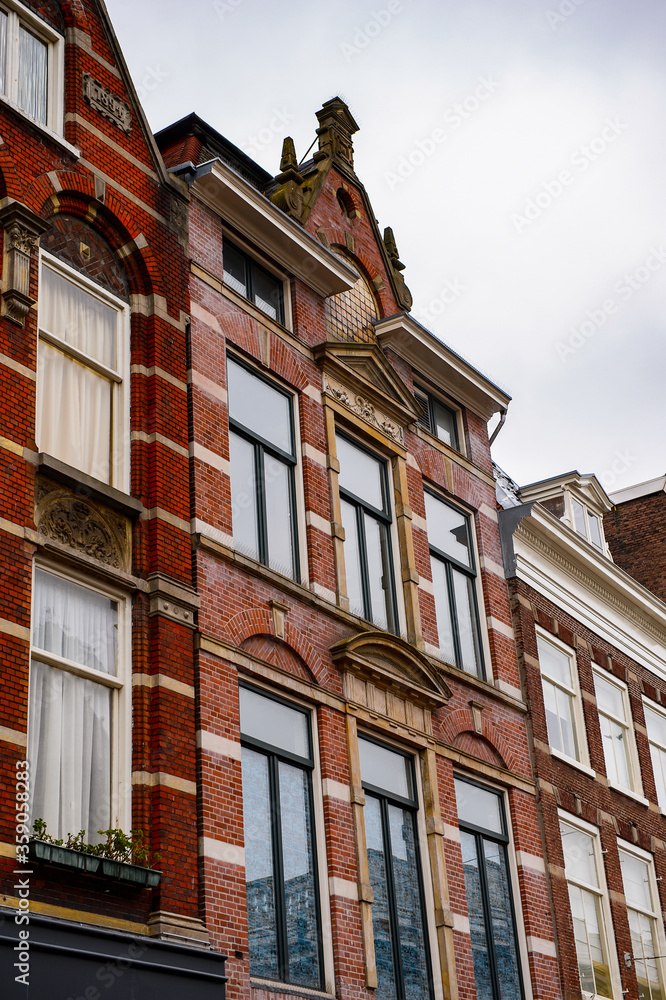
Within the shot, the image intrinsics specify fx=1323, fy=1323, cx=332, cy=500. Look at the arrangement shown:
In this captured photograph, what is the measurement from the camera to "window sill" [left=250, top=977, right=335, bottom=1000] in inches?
555

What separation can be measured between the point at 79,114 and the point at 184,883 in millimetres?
9348

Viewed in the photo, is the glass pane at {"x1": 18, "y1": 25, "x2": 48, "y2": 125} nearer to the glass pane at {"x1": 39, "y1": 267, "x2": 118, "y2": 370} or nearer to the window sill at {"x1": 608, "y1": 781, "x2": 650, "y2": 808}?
the glass pane at {"x1": 39, "y1": 267, "x2": 118, "y2": 370}

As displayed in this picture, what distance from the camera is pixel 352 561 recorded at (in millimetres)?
19016

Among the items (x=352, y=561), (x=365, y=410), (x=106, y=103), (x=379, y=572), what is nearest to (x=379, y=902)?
(x=352, y=561)

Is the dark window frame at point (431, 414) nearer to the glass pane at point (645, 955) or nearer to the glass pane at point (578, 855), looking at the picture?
the glass pane at point (578, 855)

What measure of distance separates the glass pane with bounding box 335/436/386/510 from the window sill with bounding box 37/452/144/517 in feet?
17.0

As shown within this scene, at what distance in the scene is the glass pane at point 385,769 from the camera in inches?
687

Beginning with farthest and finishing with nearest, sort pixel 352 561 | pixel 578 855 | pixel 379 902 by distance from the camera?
1. pixel 578 855
2. pixel 352 561
3. pixel 379 902

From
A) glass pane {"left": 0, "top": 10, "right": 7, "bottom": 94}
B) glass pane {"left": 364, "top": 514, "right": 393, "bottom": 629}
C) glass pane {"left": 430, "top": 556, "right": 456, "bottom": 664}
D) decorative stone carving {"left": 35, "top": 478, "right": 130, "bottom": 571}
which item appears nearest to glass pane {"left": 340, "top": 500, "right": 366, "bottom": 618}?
glass pane {"left": 364, "top": 514, "right": 393, "bottom": 629}

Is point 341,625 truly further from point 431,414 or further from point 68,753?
point 431,414

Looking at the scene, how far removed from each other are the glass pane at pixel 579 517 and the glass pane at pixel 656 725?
12.4ft

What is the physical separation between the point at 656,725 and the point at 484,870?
9.02 metres

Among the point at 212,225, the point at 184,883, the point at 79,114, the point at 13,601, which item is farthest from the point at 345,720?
the point at 79,114

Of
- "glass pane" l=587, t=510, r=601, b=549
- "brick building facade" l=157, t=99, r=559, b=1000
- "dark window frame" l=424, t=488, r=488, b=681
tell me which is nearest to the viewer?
"brick building facade" l=157, t=99, r=559, b=1000
